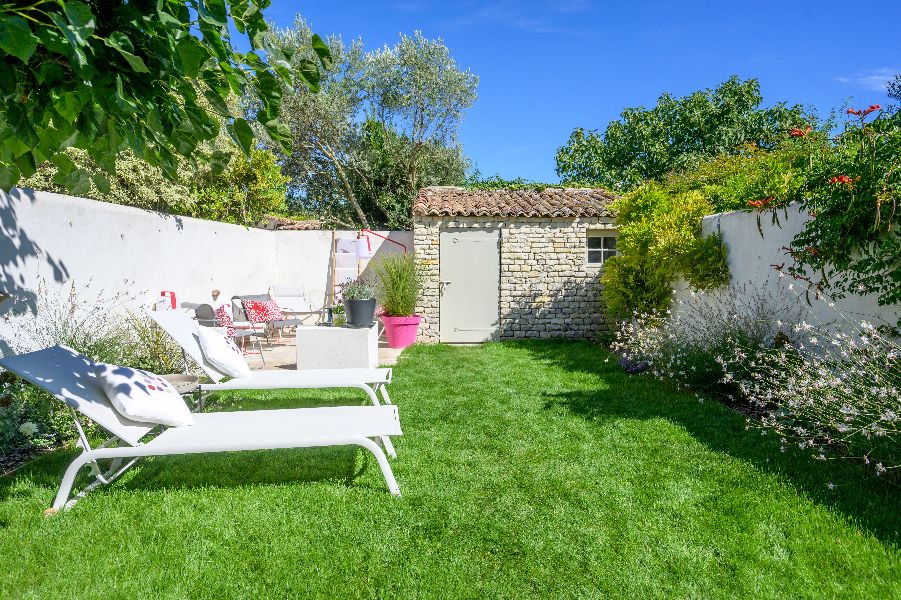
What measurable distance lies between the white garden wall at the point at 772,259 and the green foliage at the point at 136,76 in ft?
15.3

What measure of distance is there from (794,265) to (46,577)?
6.12 meters

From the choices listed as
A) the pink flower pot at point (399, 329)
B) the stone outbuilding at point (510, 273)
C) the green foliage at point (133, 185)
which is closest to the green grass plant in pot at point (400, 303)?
the pink flower pot at point (399, 329)

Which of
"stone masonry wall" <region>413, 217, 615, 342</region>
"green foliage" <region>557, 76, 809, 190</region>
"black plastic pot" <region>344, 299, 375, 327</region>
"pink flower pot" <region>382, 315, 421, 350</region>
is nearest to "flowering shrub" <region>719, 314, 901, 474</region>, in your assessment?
"black plastic pot" <region>344, 299, 375, 327</region>

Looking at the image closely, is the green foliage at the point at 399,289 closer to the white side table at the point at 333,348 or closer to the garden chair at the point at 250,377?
the white side table at the point at 333,348

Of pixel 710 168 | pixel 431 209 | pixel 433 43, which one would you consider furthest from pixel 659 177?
pixel 431 209

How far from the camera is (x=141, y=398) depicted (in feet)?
11.5

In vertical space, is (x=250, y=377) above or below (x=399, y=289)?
below

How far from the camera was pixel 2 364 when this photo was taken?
3.15 meters

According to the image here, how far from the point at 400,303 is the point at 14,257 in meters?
5.93

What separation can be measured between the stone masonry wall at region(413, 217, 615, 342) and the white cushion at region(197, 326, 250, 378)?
5.71m

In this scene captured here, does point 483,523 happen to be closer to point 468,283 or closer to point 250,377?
point 250,377

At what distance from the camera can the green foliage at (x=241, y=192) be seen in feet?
39.7

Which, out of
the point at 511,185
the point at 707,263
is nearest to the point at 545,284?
the point at 511,185

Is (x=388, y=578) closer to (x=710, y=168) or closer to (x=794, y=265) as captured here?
(x=794, y=265)
